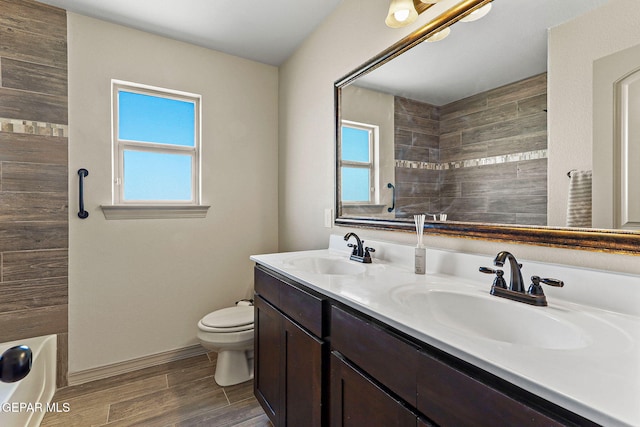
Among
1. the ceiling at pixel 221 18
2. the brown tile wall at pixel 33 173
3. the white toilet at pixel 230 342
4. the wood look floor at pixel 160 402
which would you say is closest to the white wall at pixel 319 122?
the ceiling at pixel 221 18

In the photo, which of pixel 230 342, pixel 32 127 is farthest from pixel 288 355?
pixel 32 127

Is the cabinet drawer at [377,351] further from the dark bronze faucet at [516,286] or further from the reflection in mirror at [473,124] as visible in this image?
the reflection in mirror at [473,124]

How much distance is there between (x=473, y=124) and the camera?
1208 millimetres

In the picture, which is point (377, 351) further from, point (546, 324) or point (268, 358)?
point (268, 358)

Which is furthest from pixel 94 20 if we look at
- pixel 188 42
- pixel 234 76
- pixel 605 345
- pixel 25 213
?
pixel 605 345

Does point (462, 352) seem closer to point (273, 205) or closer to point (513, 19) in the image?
point (513, 19)

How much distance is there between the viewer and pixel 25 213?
186 centimetres

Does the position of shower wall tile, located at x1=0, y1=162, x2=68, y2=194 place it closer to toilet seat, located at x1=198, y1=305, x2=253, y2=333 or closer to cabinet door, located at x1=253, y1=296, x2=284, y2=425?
toilet seat, located at x1=198, y1=305, x2=253, y2=333

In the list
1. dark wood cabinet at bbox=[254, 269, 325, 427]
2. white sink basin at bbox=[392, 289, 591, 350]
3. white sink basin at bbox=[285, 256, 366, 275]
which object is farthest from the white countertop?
white sink basin at bbox=[285, 256, 366, 275]

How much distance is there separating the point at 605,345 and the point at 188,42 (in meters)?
2.83

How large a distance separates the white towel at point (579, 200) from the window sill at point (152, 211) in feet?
7.30

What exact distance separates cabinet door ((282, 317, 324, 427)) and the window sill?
1.42 meters

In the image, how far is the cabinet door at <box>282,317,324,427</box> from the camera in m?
1.06

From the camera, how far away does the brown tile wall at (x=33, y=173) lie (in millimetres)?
1812
